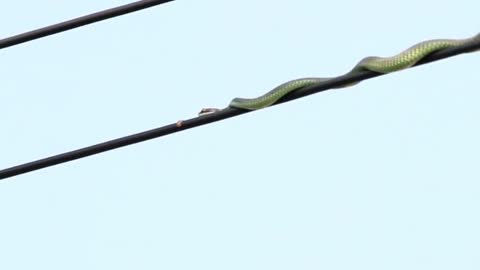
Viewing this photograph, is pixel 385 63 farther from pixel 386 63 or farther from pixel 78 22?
pixel 78 22

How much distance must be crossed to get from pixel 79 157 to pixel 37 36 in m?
0.73

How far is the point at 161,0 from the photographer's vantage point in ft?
29.0

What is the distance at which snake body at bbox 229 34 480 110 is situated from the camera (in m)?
7.64

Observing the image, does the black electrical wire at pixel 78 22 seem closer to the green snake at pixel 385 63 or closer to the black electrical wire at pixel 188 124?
the black electrical wire at pixel 188 124

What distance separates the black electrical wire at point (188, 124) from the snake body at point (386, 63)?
0.02 meters

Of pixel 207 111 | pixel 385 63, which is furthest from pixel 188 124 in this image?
pixel 385 63

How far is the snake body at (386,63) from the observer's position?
7.64 m

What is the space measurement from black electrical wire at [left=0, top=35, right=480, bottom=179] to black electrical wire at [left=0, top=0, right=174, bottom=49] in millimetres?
678

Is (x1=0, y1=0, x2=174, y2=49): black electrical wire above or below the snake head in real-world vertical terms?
above

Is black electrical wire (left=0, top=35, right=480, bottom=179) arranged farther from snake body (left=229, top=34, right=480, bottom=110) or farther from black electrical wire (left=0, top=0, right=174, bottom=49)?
black electrical wire (left=0, top=0, right=174, bottom=49)

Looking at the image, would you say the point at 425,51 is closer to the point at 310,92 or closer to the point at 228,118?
the point at 310,92

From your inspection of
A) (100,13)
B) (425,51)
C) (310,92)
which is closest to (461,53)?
(425,51)

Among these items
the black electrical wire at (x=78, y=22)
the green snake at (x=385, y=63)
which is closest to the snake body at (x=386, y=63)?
the green snake at (x=385, y=63)

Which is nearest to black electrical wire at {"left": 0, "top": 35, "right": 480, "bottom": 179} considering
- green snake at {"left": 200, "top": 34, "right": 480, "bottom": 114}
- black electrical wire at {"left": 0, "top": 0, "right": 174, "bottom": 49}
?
green snake at {"left": 200, "top": 34, "right": 480, "bottom": 114}
